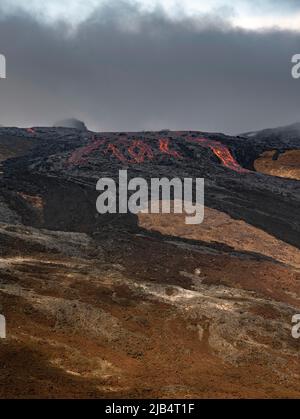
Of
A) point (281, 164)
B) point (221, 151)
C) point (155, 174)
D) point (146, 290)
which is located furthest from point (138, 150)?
point (146, 290)

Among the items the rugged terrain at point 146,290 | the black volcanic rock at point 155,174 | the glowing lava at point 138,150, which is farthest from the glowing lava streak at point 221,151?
the rugged terrain at point 146,290

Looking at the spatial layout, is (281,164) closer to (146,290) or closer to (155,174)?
(155,174)

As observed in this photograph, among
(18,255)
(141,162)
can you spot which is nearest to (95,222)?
(18,255)

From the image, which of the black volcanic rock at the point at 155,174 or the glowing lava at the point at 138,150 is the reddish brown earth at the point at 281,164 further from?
the glowing lava at the point at 138,150

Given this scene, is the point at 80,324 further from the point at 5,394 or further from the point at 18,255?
the point at 18,255

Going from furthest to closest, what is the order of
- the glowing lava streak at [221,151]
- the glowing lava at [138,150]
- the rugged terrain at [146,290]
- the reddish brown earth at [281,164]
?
1. the reddish brown earth at [281,164]
2. the glowing lava streak at [221,151]
3. the glowing lava at [138,150]
4. the rugged terrain at [146,290]

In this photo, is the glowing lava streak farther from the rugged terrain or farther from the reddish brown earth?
the rugged terrain
